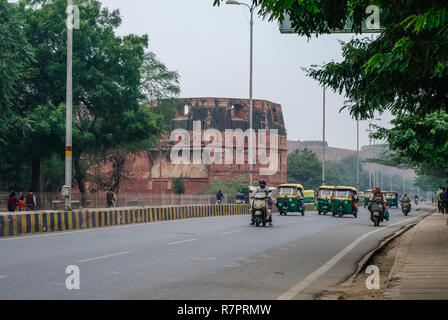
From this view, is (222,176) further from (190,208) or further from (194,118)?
(190,208)

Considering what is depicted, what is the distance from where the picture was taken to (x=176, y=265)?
11.5m

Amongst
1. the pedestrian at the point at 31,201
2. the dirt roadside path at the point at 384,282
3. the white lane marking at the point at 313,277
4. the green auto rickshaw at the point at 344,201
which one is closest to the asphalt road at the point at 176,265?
the white lane marking at the point at 313,277

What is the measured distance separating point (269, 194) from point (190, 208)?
12281 mm

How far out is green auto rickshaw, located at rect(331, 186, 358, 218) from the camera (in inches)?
1486

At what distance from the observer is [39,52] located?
42062 mm

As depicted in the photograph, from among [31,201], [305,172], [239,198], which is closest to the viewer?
[31,201]

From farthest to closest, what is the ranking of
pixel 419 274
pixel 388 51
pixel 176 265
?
pixel 388 51
pixel 176 265
pixel 419 274

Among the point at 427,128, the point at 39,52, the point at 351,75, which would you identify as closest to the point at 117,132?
the point at 39,52

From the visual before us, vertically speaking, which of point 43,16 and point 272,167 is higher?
point 43,16

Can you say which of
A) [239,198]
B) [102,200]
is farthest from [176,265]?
[239,198]

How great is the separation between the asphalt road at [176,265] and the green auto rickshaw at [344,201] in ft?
62.7

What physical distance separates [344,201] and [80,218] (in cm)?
1986

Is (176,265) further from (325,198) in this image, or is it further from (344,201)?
(325,198)
